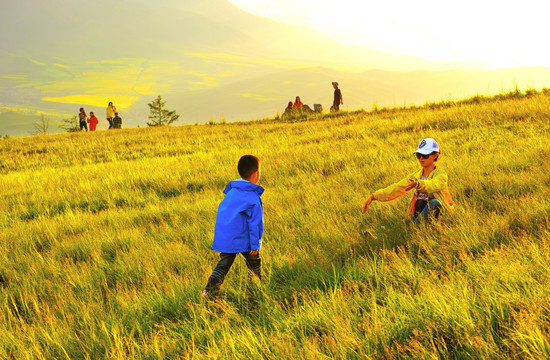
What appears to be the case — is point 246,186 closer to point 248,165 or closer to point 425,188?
point 248,165

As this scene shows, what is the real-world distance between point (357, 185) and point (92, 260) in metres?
4.31

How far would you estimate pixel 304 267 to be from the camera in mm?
4234

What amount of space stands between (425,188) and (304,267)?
5.01ft

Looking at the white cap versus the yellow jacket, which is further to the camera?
the white cap

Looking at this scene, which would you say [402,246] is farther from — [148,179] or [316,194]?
[148,179]

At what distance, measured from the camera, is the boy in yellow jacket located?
4477 millimetres

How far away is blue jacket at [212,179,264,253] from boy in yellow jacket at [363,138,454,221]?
1.16 metres

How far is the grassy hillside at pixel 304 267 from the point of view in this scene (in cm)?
267

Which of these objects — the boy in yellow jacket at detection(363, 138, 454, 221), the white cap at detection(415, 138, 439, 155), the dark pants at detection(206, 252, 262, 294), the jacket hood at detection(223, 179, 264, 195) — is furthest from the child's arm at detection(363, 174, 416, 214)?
the dark pants at detection(206, 252, 262, 294)

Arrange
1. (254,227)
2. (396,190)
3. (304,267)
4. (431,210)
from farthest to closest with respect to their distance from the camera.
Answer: (431,210) < (396,190) < (304,267) < (254,227)

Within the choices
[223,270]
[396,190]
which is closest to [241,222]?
[223,270]

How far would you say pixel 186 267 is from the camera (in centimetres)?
477

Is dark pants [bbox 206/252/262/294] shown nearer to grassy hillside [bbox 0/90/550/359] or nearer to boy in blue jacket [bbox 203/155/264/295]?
boy in blue jacket [bbox 203/155/264/295]

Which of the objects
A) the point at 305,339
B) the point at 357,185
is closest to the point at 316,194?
the point at 357,185
